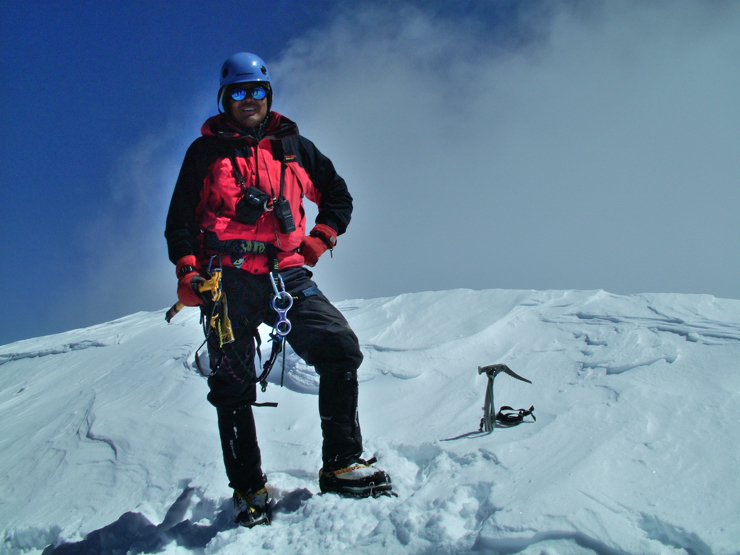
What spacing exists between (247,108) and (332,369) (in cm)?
148

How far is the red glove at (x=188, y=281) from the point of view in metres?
2.16

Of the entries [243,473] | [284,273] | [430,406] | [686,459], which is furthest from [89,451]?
[686,459]

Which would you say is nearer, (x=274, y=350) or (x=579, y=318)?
(x=274, y=350)

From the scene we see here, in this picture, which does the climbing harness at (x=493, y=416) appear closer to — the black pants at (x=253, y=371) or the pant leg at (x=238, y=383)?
the black pants at (x=253, y=371)

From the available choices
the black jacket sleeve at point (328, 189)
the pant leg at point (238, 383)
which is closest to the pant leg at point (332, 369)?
the pant leg at point (238, 383)

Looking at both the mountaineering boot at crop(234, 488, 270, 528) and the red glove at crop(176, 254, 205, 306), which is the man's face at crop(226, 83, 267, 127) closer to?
the red glove at crop(176, 254, 205, 306)

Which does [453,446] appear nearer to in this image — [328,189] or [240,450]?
[240,450]

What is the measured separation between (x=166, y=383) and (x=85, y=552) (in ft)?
7.53

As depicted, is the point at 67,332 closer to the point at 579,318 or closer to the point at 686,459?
the point at 579,318

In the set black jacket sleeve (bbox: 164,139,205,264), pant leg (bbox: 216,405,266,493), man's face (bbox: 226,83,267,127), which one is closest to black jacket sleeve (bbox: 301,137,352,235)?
man's face (bbox: 226,83,267,127)

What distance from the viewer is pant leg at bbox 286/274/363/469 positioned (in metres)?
2.13

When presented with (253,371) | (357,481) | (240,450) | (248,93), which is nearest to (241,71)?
(248,93)

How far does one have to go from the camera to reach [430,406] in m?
3.06

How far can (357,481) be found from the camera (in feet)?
6.49
